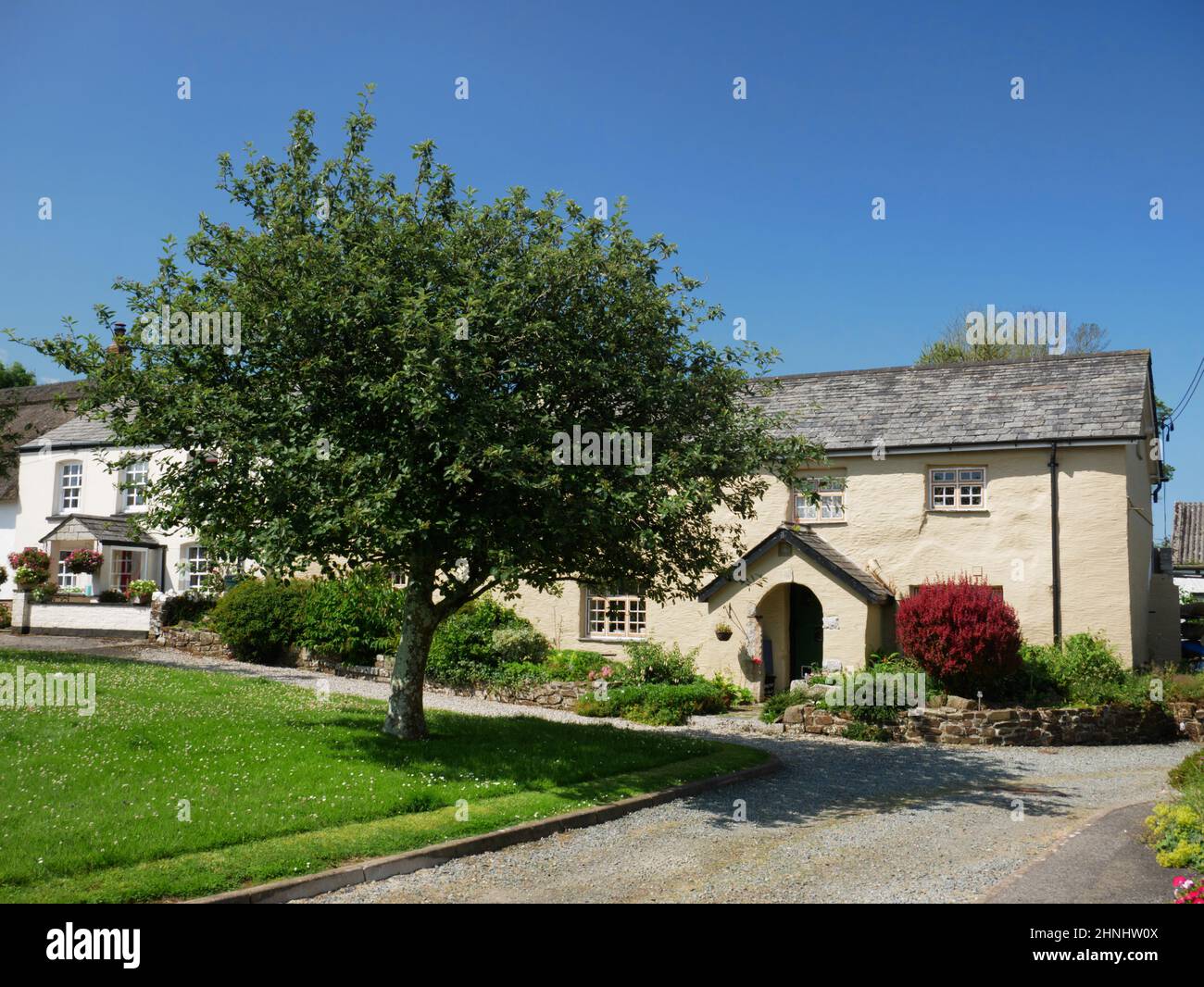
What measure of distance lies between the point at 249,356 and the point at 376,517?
329cm

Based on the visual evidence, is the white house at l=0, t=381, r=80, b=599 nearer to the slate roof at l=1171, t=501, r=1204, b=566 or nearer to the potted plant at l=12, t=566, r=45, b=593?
the potted plant at l=12, t=566, r=45, b=593

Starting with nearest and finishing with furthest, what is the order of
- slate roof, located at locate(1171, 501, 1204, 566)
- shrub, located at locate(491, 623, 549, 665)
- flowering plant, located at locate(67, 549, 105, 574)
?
shrub, located at locate(491, 623, 549, 665) < flowering plant, located at locate(67, 549, 105, 574) < slate roof, located at locate(1171, 501, 1204, 566)

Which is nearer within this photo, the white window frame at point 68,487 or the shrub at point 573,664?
the shrub at point 573,664

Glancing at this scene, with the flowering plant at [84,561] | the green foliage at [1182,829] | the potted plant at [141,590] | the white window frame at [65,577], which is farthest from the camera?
the white window frame at [65,577]

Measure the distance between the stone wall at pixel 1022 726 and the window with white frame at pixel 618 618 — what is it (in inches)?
266

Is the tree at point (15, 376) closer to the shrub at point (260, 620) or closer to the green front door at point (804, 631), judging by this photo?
the shrub at point (260, 620)

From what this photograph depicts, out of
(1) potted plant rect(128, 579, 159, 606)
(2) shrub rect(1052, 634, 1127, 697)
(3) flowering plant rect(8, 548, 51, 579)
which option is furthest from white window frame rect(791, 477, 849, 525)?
(3) flowering plant rect(8, 548, 51, 579)

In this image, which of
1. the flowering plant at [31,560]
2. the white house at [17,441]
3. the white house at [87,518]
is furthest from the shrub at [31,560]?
the white house at [17,441]

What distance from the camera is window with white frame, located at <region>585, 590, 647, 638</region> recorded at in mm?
25203

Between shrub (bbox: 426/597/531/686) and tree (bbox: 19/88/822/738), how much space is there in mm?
9307

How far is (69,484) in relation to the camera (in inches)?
1341

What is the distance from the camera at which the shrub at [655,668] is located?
22.1 meters
